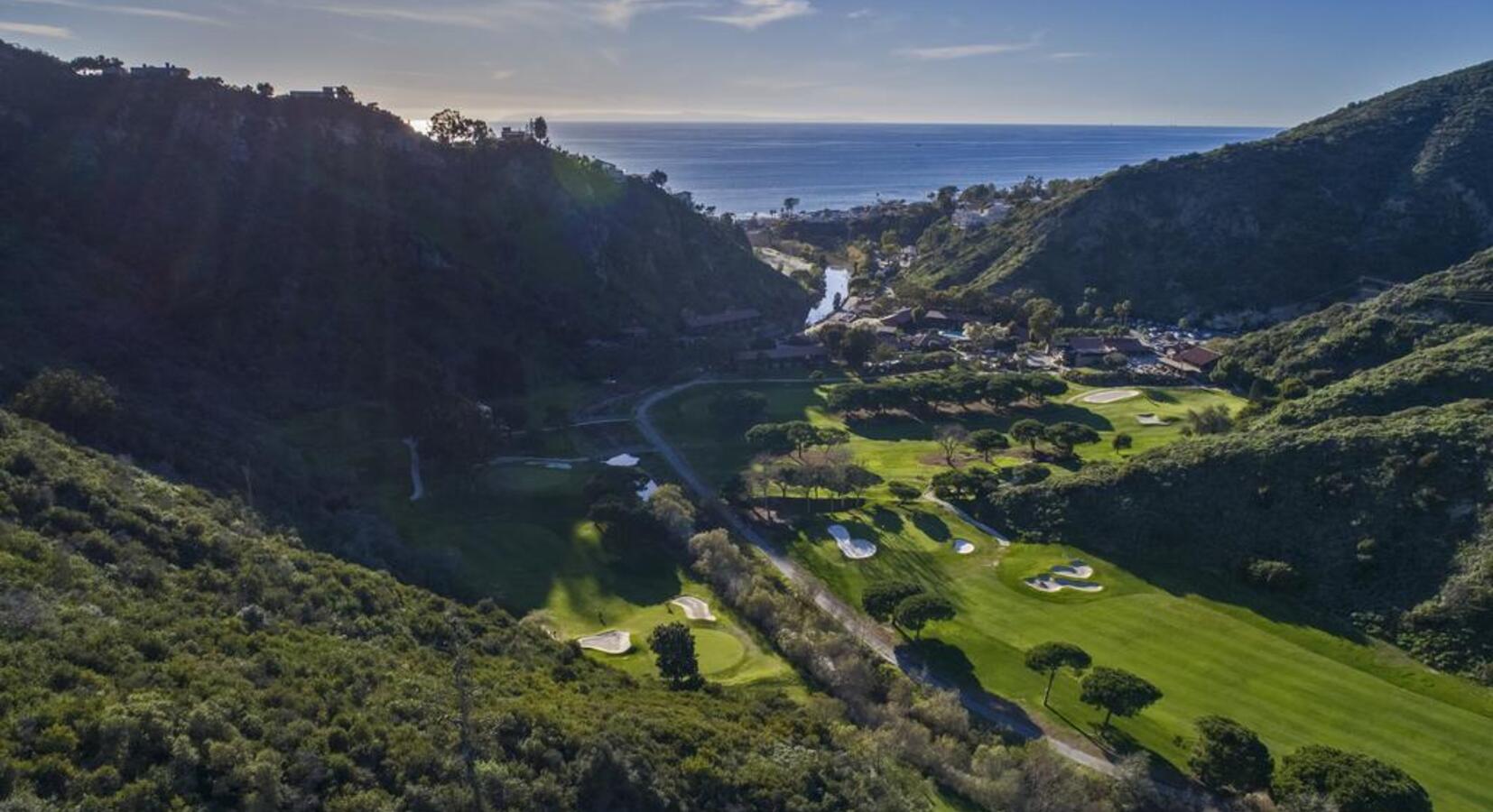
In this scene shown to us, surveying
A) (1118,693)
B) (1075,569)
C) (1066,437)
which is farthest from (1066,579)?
(1066,437)

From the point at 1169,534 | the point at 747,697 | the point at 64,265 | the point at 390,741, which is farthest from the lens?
the point at 64,265

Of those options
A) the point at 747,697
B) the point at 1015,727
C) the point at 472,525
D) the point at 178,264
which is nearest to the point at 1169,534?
the point at 1015,727

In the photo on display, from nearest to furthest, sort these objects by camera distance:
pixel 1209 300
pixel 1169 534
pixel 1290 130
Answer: pixel 1169 534 < pixel 1209 300 < pixel 1290 130

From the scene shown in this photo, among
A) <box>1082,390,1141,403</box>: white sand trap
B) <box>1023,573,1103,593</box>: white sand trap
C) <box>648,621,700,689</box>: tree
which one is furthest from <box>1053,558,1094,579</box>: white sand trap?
<box>1082,390,1141,403</box>: white sand trap

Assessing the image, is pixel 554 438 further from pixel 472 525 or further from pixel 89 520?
pixel 89 520

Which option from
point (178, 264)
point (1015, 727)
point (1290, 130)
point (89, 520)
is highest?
point (1290, 130)

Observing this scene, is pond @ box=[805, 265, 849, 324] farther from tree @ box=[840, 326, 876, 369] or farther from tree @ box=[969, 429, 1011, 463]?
tree @ box=[969, 429, 1011, 463]

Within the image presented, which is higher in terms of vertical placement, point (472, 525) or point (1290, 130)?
point (1290, 130)

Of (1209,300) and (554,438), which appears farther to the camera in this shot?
(1209,300)
